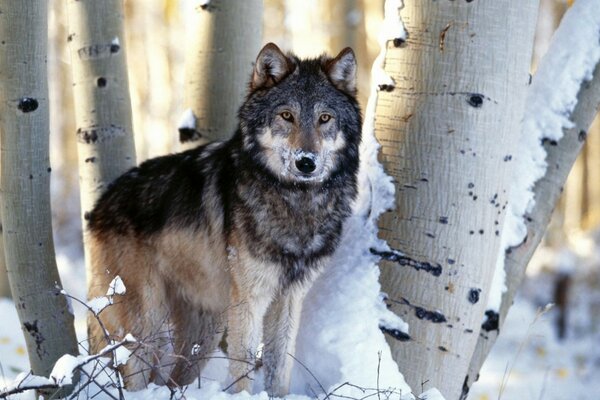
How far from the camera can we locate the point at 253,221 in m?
4.15

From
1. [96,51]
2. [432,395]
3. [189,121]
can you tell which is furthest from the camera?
[189,121]

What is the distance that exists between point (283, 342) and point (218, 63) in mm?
2017

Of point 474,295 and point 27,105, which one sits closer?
point 474,295

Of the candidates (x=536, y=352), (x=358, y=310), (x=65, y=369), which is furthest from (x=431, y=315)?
(x=536, y=352)

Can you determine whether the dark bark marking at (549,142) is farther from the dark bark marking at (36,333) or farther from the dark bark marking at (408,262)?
the dark bark marking at (36,333)

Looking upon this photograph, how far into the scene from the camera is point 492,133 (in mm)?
3924

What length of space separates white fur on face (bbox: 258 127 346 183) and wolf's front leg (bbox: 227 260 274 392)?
608mm

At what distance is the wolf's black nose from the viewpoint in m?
3.92

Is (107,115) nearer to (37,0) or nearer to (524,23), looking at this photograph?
(37,0)

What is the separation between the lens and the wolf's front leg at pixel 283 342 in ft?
14.1

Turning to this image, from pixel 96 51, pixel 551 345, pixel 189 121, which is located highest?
pixel 96 51

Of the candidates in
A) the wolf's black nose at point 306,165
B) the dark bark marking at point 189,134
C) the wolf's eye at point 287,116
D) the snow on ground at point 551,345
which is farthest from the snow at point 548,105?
the snow on ground at point 551,345

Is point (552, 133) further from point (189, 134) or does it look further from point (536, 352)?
point (536, 352)

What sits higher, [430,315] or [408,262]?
[408,262]
